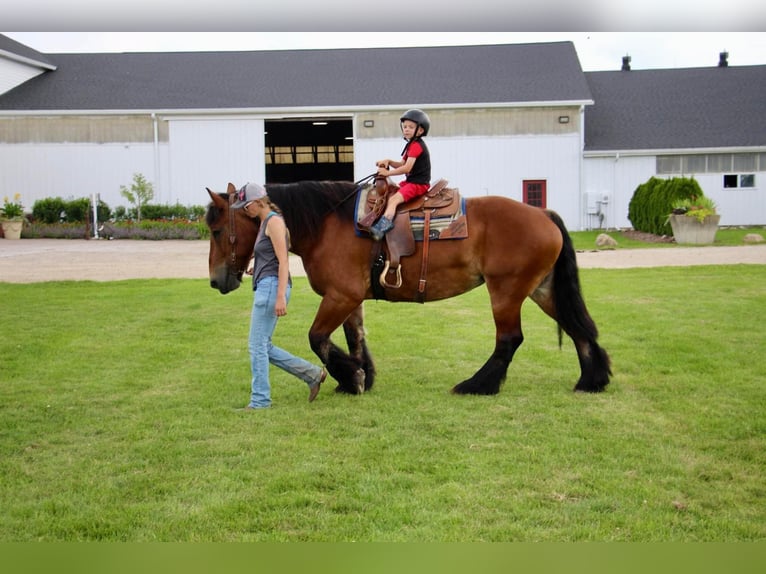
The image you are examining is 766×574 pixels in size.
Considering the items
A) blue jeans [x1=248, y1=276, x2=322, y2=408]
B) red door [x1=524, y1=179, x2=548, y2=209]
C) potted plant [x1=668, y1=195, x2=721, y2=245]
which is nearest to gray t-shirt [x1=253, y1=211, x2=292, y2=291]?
blue jeans [x1=248, y1=276, x2=322, y2=408]

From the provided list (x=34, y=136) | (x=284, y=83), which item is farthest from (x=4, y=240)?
(x=284, y=83)

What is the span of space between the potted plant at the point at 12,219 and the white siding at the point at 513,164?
12.0 meters

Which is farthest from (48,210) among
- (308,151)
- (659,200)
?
(659,200)

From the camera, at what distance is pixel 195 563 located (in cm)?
106

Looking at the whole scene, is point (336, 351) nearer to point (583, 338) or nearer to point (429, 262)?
point (429, 262)

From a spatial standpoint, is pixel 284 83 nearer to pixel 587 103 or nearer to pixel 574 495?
pixel 587 103

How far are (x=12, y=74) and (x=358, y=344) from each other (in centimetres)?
3039

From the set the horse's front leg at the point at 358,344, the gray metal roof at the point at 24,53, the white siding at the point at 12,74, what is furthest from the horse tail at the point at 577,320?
the white siding at the point at 12,74

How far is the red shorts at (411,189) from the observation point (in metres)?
6.23

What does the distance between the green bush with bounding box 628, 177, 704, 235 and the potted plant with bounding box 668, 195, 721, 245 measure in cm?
84

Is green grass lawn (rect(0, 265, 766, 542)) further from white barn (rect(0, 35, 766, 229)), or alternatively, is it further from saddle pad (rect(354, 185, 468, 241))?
white barn (rect(0, 35, 766, 229))

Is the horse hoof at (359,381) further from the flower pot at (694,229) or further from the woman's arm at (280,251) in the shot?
the flower pot at (694,229)

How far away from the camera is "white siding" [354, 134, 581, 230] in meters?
30.5

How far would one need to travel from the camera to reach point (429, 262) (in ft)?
20.7
